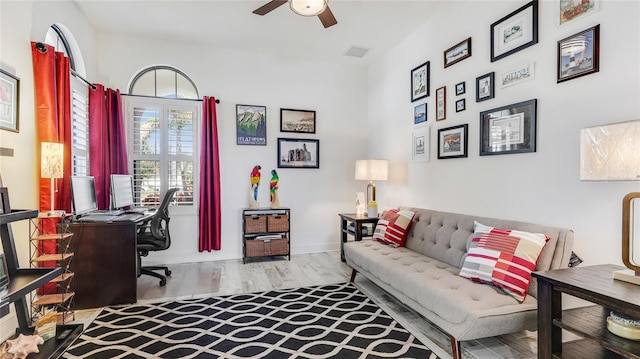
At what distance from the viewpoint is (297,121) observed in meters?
4.76

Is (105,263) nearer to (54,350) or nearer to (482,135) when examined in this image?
(54,350)

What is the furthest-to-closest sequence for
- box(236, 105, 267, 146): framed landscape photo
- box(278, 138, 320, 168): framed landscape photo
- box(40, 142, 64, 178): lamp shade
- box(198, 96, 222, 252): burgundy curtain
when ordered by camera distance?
1. box(278, 138, 320, 168): framed landscape photo
2. box(236, 105, 267, 146): framed landscape photo
3. box(198, 96, 222, 252): burgundy curtain
4. box(40, 142, 64, 178): lamp shade

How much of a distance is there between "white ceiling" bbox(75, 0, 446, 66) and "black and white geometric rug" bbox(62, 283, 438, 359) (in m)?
2.94

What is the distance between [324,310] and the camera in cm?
271

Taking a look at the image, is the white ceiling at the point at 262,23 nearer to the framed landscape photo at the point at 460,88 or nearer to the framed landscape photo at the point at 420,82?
the framed landscape photo at the point at 420,82

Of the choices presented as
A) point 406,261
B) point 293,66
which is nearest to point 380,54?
point 293,66

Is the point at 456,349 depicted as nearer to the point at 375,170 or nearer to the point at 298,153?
the point at 375,170

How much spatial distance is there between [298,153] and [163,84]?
2.09 m

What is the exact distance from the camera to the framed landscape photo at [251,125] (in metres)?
4.48

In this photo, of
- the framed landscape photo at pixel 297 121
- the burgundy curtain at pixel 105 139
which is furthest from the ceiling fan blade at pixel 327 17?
the burgundy curtain at pixel 105 139

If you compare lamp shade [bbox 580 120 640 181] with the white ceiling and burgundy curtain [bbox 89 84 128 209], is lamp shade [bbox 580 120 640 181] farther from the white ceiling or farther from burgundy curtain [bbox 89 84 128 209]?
burgundy curtain [bbox 89 84 128 209]

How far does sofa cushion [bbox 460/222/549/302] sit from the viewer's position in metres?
1.95

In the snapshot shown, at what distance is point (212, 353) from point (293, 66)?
392cm

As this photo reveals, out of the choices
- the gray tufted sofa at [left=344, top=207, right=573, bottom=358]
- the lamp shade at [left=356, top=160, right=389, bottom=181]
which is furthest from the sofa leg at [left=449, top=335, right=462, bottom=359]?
the lamp shade at [left=356, top=160, right=389, bottom=181]
